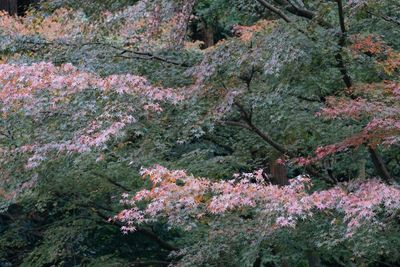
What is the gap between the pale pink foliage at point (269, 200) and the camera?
5228 mm

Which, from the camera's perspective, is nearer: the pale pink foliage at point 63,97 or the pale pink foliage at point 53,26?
the pale pink foliage at point 63,97

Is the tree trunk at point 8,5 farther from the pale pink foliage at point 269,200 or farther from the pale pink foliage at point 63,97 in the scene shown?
the pale pink foliage at point 269,200

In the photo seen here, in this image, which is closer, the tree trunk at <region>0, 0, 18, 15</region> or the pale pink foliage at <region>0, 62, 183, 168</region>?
the pale pink foliage at <region>0, 62, 183, 168</region>

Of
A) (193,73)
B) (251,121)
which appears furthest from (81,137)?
(251,121)

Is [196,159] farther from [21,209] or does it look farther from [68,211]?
[21,209]

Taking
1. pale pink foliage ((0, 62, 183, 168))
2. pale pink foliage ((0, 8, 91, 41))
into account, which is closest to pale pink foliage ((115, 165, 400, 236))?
pale pink foliage ((0, 62, 183, 168))

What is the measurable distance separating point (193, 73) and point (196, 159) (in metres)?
1.10

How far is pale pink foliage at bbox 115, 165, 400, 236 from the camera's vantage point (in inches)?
206

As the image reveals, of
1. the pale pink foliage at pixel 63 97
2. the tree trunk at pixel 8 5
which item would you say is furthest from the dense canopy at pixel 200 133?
the tree trunk at pixel 8 5

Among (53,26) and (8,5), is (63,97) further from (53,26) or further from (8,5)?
(8,5)

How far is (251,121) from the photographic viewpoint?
7523 millimetres

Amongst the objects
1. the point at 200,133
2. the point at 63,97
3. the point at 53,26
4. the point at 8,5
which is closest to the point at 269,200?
the point at 200,133

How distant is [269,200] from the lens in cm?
558

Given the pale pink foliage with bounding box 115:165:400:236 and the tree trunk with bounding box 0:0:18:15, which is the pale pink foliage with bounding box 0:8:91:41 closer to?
the pale pink foliage with bounding box 115:165:400:236
